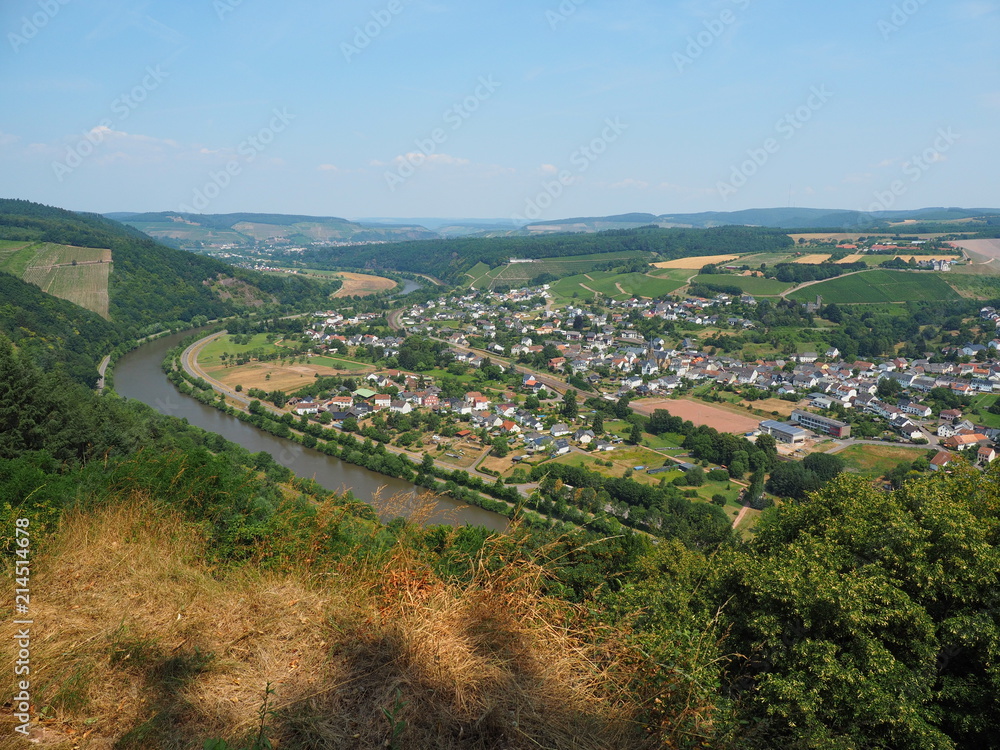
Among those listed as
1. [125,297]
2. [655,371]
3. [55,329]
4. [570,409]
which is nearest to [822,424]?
[655,371]

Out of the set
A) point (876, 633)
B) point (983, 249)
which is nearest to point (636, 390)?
point (876, 633)

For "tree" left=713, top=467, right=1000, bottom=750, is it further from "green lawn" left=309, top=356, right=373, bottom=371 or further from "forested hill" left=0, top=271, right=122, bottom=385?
"green lawn" left=309, top=356, right=373, bottom=371

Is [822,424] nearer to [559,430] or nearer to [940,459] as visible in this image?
[940,459]

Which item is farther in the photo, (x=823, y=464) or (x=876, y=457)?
(x=876, y=457)

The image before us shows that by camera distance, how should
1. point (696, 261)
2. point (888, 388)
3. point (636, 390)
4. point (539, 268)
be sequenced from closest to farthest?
1. point (888, 388)
2. point (636, 390)
3. point (696, 261)
4. point (539, 268)

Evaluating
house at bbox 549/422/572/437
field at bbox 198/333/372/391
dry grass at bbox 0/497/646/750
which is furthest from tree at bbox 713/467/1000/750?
field at bbox 198/333/372/391

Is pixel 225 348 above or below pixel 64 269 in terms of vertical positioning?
below

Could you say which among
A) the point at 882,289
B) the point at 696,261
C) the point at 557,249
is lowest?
the point at 882,289

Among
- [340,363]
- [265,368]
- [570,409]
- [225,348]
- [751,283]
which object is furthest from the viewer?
[751,283]
